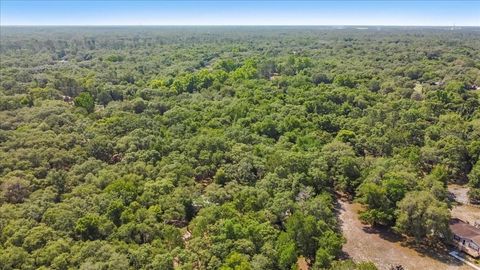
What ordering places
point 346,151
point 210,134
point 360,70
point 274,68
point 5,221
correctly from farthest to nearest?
point 274,68, point 360,70, point 210,134, point 346,151, point 5,221

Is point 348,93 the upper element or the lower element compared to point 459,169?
upper

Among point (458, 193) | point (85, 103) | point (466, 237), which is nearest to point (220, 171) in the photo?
point (466, 237)

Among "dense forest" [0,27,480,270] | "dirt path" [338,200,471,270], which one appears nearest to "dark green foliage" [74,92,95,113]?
"dense forest" [0,27,480,270]

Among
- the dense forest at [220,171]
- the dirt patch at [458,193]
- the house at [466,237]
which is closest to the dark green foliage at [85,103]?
the dense forest at [220,171]

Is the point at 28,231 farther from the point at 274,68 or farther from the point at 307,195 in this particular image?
the point at 274,68

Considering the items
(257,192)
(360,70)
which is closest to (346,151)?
(257,192)

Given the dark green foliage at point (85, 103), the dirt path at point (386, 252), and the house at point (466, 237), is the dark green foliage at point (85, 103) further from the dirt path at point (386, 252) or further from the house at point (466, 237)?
the house at point (466, 237)

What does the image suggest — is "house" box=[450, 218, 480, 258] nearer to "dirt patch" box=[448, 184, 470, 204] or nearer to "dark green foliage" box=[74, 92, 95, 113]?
"dirt patch" box=[448, 184, 470, 204]
